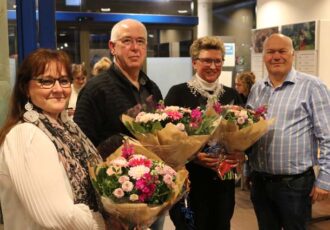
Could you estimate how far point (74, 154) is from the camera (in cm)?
162

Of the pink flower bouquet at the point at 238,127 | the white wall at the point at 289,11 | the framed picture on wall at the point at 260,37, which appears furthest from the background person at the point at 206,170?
the framed picture on wall at the point at 260,37

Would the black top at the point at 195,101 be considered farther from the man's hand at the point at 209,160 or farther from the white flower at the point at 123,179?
the white flower at the point at 123,179

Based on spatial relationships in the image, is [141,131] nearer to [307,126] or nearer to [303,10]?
[307,126]

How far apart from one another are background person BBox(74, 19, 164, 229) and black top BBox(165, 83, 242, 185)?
0.32 metres

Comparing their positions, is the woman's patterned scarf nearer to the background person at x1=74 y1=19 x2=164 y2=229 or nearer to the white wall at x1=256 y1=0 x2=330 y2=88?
the background person at x1=74 y1=19 x2=164 y2=229

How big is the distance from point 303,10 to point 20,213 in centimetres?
578

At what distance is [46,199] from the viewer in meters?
1.42

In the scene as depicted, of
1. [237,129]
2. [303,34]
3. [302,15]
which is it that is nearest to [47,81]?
[237,129]

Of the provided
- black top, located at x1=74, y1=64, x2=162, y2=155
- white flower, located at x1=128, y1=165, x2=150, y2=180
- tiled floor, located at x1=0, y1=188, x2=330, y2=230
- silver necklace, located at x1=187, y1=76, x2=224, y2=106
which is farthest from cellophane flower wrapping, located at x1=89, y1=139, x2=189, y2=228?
tiled floor, located at x1=0, y1=188, x2=330, y2=230

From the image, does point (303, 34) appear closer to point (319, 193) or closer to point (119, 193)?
point (319, 193)

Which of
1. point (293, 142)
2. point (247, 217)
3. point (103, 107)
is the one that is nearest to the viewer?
point (103, 107)

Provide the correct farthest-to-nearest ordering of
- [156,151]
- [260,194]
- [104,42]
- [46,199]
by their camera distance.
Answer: [104,42], [260,194], [156,151], [46,199]

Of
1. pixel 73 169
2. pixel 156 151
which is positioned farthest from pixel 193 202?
pixel 73 169

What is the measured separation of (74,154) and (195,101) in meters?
1.18
